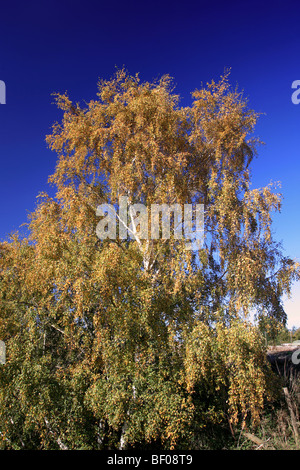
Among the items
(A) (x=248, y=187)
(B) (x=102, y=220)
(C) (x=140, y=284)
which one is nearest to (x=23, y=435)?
(C) (x=140, y=284)

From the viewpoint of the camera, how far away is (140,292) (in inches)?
397

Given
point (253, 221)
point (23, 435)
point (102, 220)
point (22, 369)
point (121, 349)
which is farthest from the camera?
point (102, 220)

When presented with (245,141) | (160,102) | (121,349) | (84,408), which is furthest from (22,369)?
(245,141)

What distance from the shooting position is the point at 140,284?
10.4 metres

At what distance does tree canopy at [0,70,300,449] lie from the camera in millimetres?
9352

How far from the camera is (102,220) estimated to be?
13.7 m

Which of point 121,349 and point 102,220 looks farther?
point 102,220

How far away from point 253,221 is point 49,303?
8335 millimetres

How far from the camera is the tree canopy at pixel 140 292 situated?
935 centimetres

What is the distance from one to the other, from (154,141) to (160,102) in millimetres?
1995

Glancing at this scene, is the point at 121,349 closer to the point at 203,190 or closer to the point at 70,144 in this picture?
the point at 203,190

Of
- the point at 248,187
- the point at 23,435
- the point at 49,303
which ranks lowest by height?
the point at 23,435

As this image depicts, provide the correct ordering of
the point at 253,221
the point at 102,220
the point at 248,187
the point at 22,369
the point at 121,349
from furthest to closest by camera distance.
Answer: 1. the point at 102,220
2. the point at 248,187
3. the point at 253,221
4. the point at 121,349
5. the point at 22,369

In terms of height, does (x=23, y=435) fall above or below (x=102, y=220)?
below
